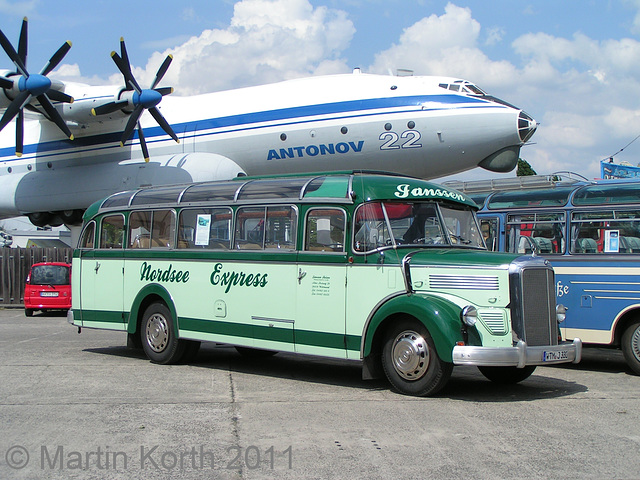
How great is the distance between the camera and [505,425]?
6.57 meters

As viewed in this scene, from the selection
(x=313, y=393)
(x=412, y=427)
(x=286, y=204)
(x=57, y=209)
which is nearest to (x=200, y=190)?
(x=286, y=204)

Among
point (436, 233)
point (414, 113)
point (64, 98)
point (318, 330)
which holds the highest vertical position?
point (64, 98)

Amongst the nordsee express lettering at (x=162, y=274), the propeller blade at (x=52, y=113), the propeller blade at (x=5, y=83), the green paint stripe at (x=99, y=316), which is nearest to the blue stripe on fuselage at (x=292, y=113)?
the propeller blade at (x=52, y=113)

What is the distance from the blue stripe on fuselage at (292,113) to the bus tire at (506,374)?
458 inches

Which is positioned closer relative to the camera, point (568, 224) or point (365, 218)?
point (365, 218)

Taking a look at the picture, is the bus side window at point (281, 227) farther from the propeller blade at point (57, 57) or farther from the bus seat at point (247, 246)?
the propeller blade at point (57, 57)

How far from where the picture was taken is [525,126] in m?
18.8

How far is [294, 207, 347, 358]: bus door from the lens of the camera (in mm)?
8469

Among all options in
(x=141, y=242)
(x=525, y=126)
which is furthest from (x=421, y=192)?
(x=525, y=126)

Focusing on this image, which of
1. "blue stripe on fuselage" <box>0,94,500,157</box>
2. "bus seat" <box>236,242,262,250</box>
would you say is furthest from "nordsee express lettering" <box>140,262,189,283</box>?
"blue stripe on fuselage" <box>0,94,500,157</box>

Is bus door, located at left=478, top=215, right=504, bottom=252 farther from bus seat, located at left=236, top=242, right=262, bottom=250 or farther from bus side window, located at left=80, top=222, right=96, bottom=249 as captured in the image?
bus side window, located at left=80, top=222, right=96, bottom=249

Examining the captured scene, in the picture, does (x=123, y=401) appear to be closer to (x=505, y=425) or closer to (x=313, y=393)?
(x=313, y=393)

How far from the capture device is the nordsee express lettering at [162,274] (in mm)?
10312

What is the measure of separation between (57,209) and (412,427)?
69.6 feet
